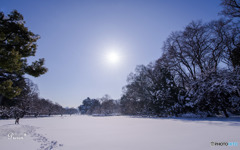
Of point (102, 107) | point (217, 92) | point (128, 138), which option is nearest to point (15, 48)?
point (128, 138)

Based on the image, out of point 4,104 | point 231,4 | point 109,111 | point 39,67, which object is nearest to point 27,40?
point 39,67

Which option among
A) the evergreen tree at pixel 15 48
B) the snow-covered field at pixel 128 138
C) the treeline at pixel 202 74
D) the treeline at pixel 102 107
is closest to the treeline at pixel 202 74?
the treeline at pixel 202 74

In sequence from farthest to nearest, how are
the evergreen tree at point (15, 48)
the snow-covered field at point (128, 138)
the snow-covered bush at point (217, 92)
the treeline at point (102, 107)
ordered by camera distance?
the treeline at point (102, 107) < the snow-covered bush at point (217, 92) < the evergreen tree at point (15, 48) < the snow-covered field at point (128, 138)

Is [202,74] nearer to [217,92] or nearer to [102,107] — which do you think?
[217,92]

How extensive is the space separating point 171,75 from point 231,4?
12.5 m

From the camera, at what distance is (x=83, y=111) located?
11219cm

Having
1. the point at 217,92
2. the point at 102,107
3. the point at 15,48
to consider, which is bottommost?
the point at 102,107

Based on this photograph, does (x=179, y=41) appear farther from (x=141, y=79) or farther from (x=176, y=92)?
(x=141, y=79)

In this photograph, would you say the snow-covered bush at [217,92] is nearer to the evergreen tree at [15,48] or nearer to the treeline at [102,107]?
the evergreen tree at [15,48]

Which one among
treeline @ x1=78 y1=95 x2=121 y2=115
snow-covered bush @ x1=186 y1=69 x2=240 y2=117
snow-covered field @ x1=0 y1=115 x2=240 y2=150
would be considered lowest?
treeline @ x1=78 y1=95 x2=121 y2=115

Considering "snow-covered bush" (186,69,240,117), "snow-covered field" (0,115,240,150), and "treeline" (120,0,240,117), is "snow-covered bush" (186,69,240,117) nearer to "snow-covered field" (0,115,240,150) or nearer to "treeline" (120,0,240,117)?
"treeline" (120,0,240,117)

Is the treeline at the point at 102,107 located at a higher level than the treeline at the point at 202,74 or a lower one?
lower

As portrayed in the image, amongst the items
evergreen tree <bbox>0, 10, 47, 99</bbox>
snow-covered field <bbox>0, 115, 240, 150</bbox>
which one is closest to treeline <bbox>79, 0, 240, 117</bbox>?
snow-covered field <bbox>0, 115, 240, 150</bbox>

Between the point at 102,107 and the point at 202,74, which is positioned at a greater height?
the point at 202,74
